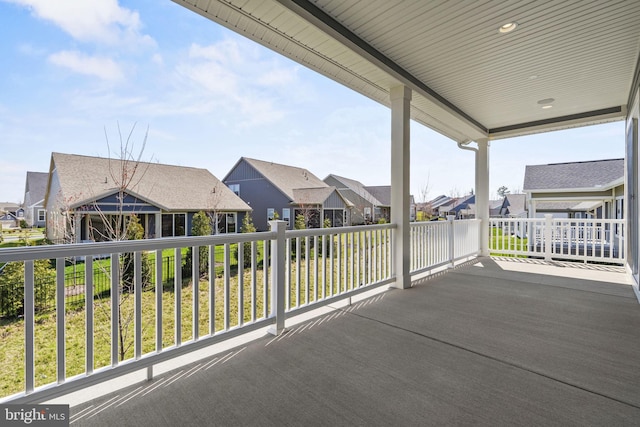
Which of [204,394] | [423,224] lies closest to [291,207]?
[423,224]

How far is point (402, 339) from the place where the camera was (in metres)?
2.34

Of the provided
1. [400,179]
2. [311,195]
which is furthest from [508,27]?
[311,195]

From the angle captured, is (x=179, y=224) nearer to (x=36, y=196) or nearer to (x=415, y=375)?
(x=36, y=196)

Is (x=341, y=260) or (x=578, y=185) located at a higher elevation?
(x=578, y=185)

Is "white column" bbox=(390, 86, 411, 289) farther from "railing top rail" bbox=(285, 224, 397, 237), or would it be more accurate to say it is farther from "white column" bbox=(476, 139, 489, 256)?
"white column" bbox=(476, 139, 489, 256)

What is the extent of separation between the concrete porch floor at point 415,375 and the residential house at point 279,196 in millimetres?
3820

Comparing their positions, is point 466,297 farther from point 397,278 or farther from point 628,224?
point 628,224

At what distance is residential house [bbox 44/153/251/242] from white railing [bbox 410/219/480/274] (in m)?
2.89

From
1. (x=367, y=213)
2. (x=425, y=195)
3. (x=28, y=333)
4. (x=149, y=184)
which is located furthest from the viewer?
(x=425, y=195)

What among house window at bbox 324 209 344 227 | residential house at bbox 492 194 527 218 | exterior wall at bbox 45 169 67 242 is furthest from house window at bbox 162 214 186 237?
residential house at bbox 492 194 527 218

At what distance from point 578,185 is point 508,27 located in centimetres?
867

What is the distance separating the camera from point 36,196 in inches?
110

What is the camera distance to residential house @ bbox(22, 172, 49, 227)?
256 cm

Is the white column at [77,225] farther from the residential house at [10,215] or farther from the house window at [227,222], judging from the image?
the house window at [227,222]
